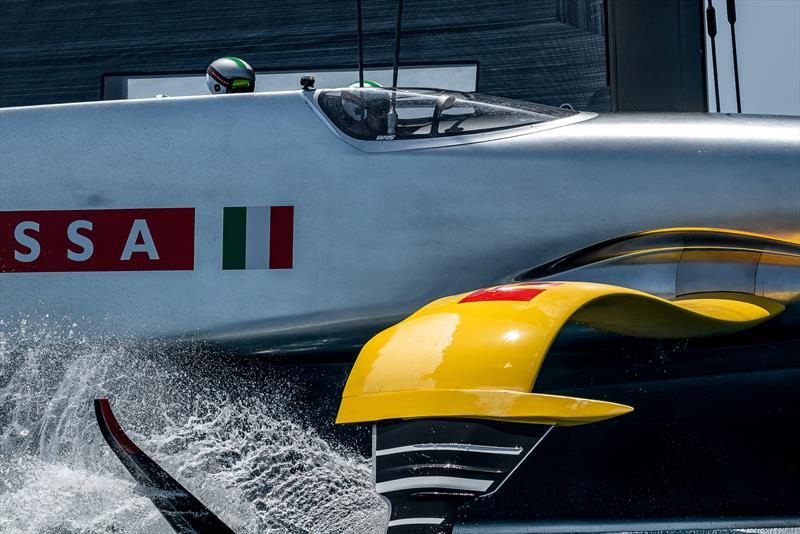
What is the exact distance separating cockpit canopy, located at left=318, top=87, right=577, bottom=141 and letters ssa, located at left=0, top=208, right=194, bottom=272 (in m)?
0.42

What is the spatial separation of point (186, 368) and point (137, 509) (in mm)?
323

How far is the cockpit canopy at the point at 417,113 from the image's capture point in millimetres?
2021

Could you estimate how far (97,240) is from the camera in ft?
6.72

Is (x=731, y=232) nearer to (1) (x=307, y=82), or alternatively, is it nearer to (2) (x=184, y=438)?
(1) (x=307, y=82)

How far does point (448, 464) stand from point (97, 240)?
1.19m

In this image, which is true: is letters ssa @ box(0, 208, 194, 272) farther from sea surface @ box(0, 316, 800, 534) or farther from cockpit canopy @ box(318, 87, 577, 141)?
cockpit canopy @ box(318, 87, 577, 141)

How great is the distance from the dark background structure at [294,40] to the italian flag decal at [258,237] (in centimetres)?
318

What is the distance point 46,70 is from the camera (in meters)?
5.70

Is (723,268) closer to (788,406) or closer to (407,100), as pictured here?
(788,406)

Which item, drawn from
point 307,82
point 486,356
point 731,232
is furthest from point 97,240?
point 731,232

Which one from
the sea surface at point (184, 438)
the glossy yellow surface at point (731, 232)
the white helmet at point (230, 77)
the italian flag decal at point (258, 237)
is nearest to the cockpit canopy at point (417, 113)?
the italian flag decal at point (258, 237)

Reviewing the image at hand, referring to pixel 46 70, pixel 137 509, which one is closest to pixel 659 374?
pixel 137 509

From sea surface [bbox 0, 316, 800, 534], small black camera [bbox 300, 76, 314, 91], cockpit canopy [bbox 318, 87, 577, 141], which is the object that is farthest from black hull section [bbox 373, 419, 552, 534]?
small black camera [bbox 300, 76, 314, 91]

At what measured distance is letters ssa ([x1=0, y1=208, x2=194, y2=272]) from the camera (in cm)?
201
